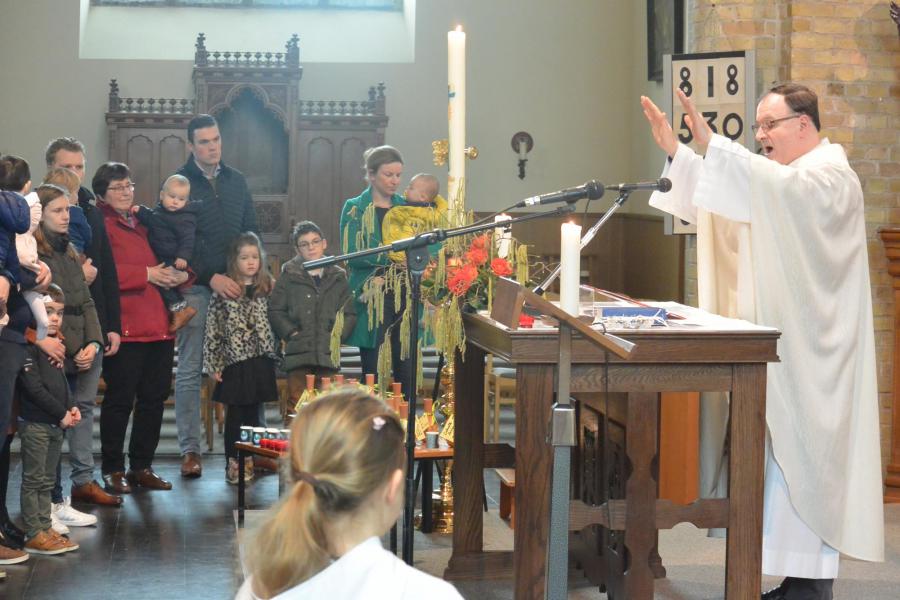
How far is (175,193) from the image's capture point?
5949 millimetres

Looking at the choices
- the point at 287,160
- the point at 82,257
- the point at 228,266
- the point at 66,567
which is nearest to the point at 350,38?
the point at 287,160

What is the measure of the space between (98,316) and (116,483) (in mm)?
847

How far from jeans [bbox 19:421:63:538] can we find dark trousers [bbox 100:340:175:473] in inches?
39.3

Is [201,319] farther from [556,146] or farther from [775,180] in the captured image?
[556,146]

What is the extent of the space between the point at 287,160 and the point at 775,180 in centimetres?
703

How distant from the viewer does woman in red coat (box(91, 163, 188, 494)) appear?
227 inches

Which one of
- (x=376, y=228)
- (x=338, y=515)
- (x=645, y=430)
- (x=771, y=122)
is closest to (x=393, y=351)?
(x=376, y=228)

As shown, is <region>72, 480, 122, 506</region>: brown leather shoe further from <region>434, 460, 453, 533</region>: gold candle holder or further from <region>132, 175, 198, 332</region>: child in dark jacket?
<region>434, 460, 453, 533</region>: gold candle holder

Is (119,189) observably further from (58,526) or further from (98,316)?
(58,526)

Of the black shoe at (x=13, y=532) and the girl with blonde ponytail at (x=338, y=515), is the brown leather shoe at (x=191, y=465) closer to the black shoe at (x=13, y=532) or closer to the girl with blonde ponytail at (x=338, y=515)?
the black shoe at (x=13, y=532)

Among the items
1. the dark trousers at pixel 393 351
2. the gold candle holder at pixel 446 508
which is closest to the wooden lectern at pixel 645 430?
the gold candle holder at pixel 446 508

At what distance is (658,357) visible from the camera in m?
3.17

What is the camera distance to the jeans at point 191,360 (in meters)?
6.09

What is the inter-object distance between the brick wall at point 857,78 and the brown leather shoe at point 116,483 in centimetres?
349
